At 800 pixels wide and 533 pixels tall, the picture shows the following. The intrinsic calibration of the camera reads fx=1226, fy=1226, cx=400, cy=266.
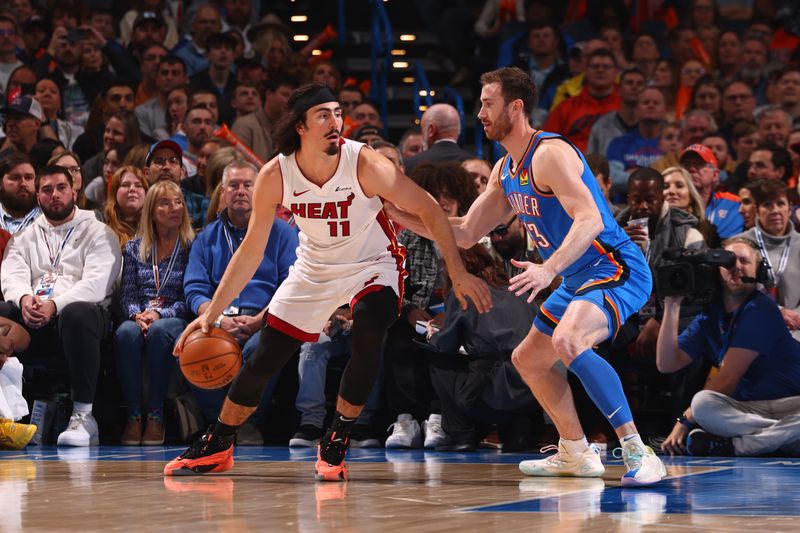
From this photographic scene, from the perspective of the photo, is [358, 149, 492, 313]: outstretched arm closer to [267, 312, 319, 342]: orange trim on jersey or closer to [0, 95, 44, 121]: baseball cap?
[267, 312, 319, 342]: orange trim on jersey

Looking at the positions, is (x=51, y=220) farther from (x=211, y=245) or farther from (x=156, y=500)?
(x=156, y=500)

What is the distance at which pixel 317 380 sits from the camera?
7.73 meters

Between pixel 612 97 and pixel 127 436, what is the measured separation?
18.4 ft

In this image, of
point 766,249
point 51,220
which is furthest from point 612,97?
point 51,220

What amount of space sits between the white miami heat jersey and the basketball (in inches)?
22.2

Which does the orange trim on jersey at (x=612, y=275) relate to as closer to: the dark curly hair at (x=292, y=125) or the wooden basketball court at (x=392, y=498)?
the wooden basketball court at (x=392, y=498)

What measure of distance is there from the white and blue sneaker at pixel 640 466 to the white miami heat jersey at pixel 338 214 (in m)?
1.37

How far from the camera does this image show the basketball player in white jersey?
5492 millimetres

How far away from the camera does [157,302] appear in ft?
26.8

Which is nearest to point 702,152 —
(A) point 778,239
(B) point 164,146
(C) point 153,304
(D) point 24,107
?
A: (A) point 778,239

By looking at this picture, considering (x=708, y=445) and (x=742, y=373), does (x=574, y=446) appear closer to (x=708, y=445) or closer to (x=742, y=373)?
(x=708, y=445)

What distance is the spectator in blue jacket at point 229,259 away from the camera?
7.88 meters

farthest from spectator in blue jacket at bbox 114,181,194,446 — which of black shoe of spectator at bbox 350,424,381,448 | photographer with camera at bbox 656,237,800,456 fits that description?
photographer with camera at bbox 656,237,800,456

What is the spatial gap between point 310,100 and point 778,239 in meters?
3.63
